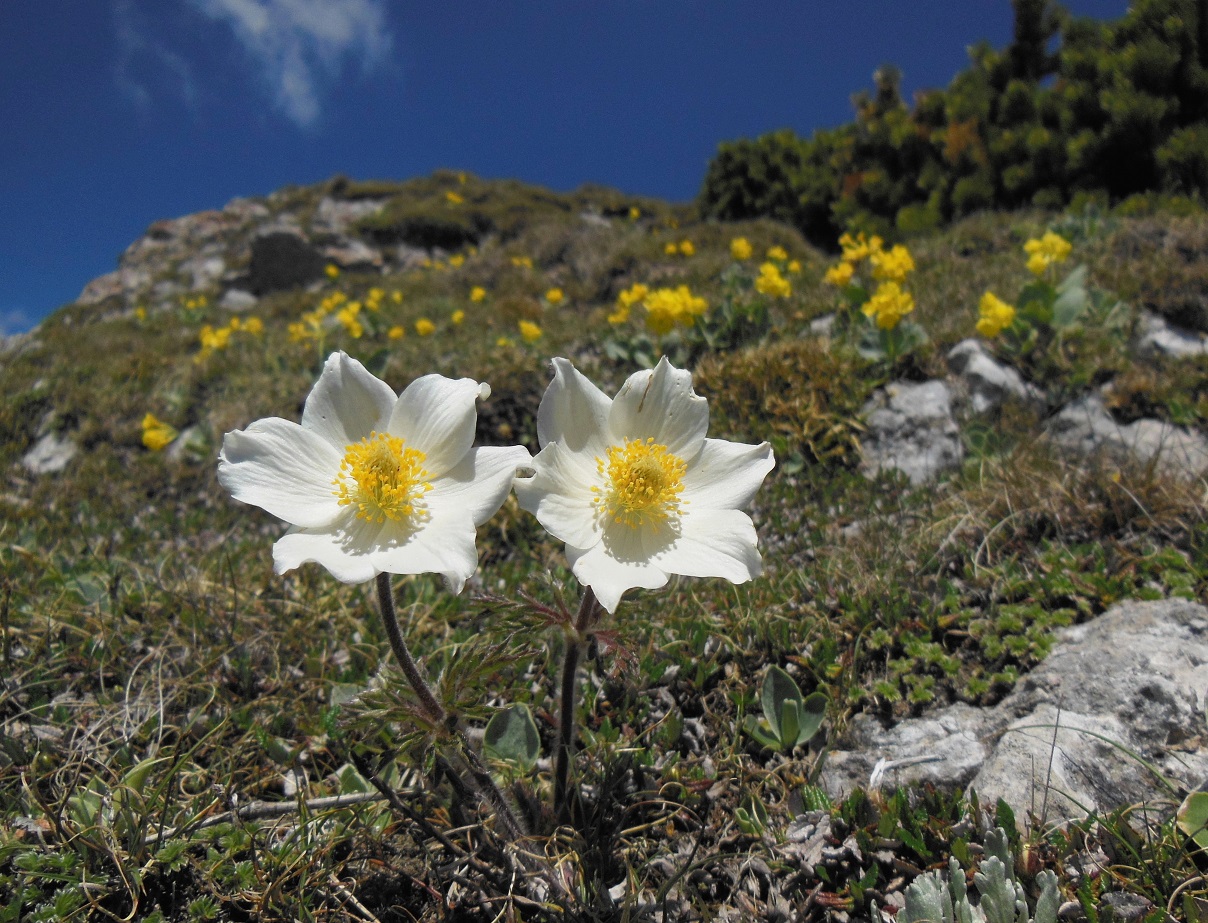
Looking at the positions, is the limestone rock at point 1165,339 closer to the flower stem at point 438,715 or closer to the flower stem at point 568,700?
the flower stem at point 568,700

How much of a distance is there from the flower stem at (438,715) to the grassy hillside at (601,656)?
89 mm

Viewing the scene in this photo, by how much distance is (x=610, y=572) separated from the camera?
61.6 inches

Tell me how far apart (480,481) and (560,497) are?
206mm

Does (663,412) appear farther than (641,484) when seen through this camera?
Yes

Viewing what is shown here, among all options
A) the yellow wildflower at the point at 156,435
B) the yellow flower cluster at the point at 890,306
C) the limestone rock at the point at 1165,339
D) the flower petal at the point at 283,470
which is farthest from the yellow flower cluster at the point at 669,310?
the yellow wildflower at the point at 156,435

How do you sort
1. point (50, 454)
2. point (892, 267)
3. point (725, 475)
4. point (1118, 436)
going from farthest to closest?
1. point (50, 454)
2. point (892, 267)
3. point (1118, 436)
4. point (725, 475)

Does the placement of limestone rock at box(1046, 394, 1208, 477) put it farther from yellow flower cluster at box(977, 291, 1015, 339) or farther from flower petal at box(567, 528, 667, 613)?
flower petal at box(567, 528, 667, 613)

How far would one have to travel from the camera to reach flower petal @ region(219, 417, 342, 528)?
1635 mm

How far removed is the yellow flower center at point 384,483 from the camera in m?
1.68

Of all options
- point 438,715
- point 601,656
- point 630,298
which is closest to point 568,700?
point 601,656

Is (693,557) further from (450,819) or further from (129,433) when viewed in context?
(129,433)

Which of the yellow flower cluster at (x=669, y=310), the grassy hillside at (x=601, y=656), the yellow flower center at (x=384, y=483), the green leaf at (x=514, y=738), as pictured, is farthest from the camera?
the yellow flower cluster at (x=669, y=310)

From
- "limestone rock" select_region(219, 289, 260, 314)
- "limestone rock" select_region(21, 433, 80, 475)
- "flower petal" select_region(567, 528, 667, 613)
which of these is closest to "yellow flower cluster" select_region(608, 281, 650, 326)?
"flower petal" select_region(567, 528, 667, 613)

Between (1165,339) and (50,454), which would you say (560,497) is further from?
(50,454)
